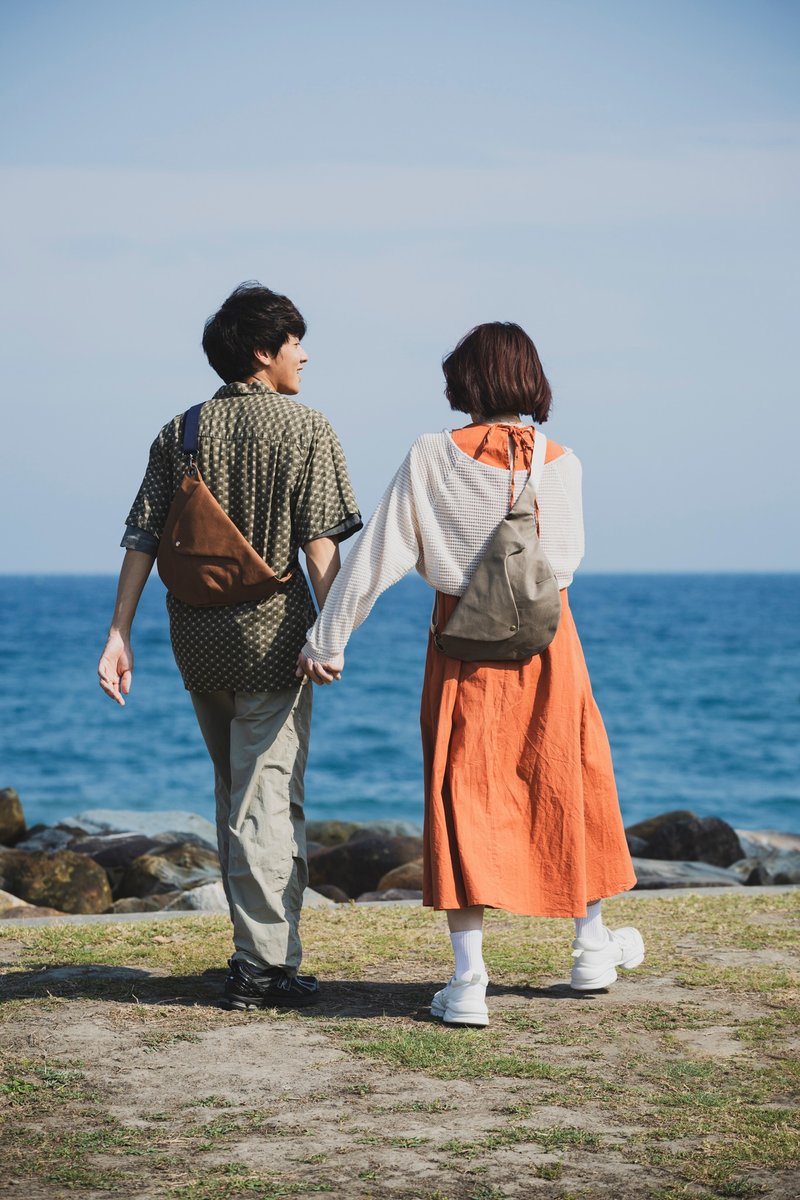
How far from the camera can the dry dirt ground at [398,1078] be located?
112 inches

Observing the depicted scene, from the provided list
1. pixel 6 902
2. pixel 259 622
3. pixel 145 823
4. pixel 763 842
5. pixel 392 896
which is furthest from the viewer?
pixel 145 823

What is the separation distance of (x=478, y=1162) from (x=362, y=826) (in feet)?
30.3

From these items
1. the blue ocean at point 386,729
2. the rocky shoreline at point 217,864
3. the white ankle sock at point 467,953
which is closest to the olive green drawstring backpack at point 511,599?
the white ankle sock at point 467,953

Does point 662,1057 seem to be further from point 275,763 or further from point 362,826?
point 362,826

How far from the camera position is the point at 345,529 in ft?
13.7

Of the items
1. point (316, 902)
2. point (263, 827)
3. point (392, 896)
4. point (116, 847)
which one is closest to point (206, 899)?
point (316, 902)

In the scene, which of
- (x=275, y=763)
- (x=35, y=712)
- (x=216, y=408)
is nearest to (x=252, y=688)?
(x=275, y=763)

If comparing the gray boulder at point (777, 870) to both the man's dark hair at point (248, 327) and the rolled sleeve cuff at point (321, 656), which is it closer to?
the rolled sleeve cuff at point (321, 656)

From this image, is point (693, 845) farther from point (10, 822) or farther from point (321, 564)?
point (321, 564)

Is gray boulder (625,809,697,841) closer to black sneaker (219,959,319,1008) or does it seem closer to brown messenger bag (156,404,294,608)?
black sneaker (219,959,319,1008)

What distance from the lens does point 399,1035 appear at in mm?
3836

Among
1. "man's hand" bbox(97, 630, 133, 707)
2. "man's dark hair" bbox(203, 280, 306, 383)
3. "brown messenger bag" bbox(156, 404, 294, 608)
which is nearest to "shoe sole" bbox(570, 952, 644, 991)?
"brown messenger bag" bbox(156, 404, 294, 608)

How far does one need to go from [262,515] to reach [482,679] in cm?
80

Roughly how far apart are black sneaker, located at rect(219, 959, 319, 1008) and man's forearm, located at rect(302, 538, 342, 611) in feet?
3.58
